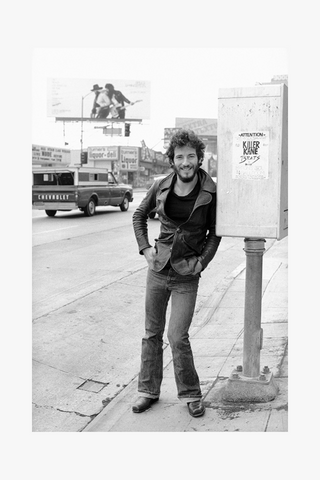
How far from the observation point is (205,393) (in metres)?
3.62

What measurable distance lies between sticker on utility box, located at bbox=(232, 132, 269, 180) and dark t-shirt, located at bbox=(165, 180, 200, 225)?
0.26 metres

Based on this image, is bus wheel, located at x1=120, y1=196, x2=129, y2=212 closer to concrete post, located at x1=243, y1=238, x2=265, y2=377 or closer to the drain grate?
the drain grate

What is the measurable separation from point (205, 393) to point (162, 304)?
0.72 metres

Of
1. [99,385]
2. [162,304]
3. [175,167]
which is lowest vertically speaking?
[99,385]

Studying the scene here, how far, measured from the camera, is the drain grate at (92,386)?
3986mm

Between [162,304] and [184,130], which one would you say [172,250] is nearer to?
[162,304]

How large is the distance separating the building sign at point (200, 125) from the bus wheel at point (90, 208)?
12.0m

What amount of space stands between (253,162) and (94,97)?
1417 millimetres

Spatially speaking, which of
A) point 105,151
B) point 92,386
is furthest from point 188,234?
point 105,151

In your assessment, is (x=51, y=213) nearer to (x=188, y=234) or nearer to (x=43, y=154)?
(x=43, y=154)

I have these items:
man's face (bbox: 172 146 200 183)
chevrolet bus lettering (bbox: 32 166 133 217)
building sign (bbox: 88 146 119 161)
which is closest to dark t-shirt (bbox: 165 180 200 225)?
man's face (bbox: 172 146 200 183)

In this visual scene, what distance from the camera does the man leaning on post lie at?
3.15 meters

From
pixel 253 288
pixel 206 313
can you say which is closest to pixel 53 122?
pixel 253 288

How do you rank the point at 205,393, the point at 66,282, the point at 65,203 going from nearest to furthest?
the point at 205,393
the point at 66,282
the point at 65,203
